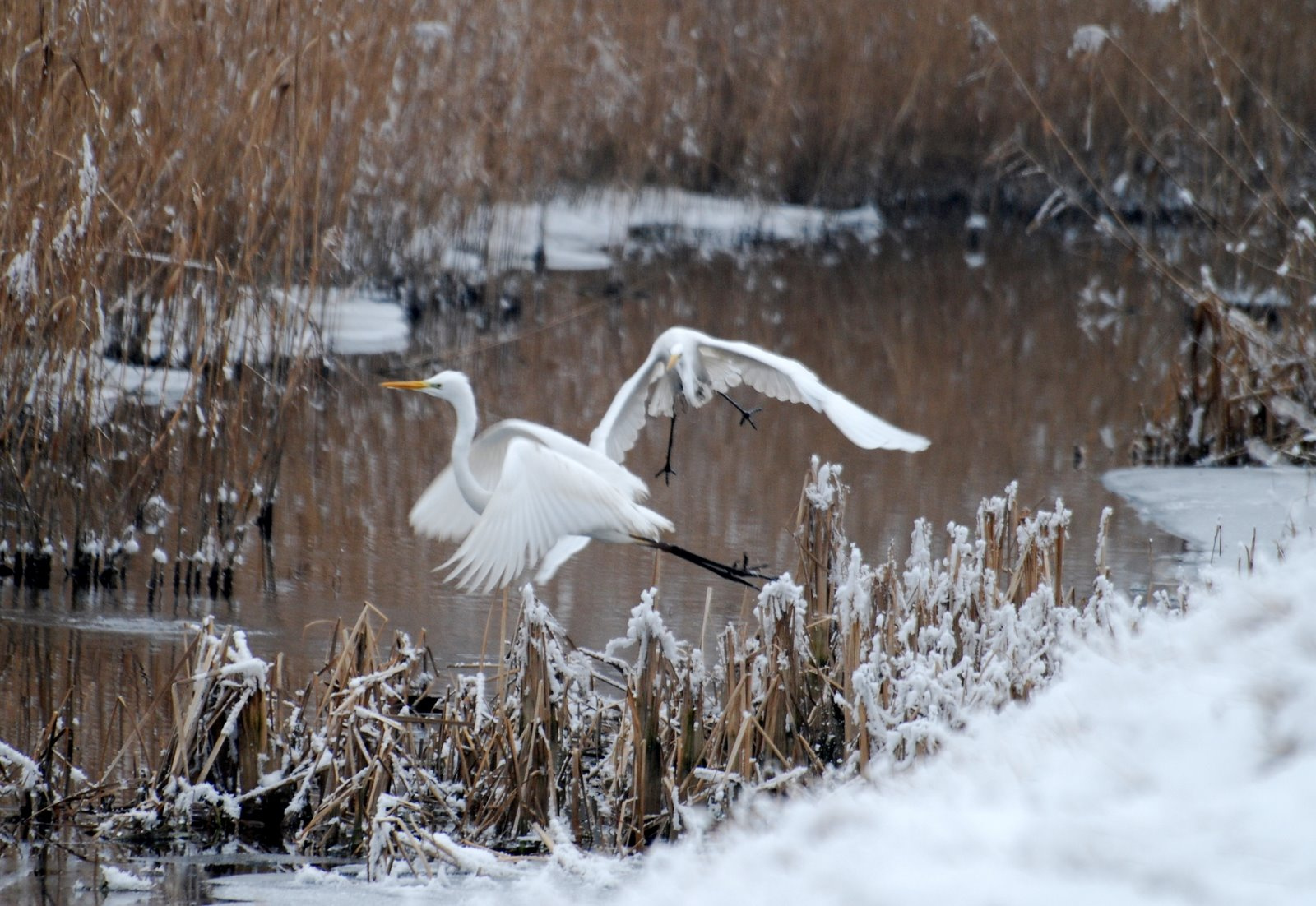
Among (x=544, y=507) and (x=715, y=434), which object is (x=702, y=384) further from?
(x=715, y=434)

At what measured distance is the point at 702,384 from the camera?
4.85 m

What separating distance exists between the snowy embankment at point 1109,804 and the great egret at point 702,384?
182 cm

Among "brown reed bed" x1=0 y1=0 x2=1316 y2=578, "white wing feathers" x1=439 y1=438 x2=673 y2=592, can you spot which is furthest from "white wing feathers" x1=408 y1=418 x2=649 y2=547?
"brown reed bed" x1=0 y1=0 x2=1316 y2=578

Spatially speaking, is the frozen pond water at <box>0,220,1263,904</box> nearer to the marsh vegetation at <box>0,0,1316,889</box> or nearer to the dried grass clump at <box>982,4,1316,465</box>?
the marsh vegetation at <box>0,0,1316,889</box>

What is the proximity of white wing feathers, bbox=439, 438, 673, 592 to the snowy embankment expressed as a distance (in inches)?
56.2

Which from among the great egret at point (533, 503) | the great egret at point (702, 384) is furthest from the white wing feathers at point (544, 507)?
the great egret at point (702, 384)

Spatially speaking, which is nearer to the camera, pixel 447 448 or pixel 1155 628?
pixel 1155 628

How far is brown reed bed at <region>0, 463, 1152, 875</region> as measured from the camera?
3.14 metres

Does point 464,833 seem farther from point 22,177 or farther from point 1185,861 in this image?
point 22,177

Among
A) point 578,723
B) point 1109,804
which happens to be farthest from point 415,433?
point 1109,804

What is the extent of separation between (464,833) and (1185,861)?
6.14ft

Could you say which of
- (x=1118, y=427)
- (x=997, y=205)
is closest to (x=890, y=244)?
(x=997, y=205)

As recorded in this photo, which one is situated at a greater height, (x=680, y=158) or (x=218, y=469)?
(x=680, y=158)

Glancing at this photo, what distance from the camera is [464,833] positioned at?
3.23 meters
